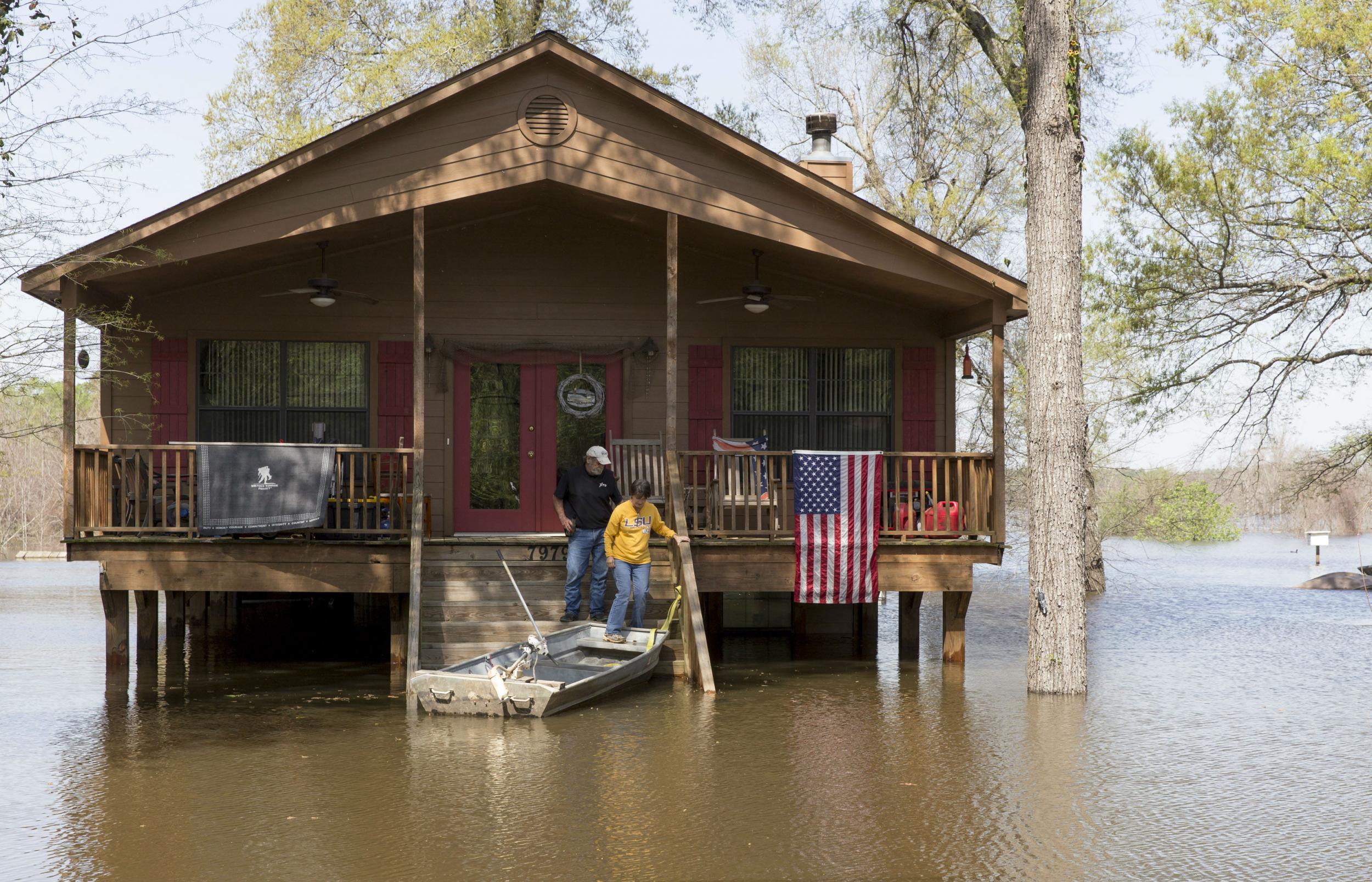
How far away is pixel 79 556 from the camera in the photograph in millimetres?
A: 10875

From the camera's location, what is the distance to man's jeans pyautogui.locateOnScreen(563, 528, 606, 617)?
10789mm

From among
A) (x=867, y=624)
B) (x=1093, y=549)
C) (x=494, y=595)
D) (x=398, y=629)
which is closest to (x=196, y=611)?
(x=398, y=629)

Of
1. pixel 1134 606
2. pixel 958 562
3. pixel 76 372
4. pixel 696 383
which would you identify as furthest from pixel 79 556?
pixel 1134 606

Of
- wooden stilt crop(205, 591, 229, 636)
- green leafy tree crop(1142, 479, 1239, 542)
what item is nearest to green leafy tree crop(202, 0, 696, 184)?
wooden stilt crop(205, 591, 229, 636)

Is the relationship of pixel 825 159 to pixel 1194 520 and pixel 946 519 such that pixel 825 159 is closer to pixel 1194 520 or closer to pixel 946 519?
pixel 946 519

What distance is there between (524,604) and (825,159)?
24.8 feet

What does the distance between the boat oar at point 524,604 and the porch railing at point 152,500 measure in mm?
918

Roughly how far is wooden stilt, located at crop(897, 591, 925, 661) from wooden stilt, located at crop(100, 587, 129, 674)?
788 centimetres

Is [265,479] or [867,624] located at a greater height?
[265,479]

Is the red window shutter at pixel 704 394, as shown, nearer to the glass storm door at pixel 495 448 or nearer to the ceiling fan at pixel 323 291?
the glass storm door at pixel 495 448

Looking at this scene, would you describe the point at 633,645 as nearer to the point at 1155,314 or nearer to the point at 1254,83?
the point at 1155,314

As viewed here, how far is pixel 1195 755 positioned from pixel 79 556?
935 cm

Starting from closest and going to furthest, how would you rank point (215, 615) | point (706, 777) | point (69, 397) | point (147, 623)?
point (706, 777) → point (69, 397) → point (147, 623) → point (215, 615)

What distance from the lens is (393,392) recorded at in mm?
13570
